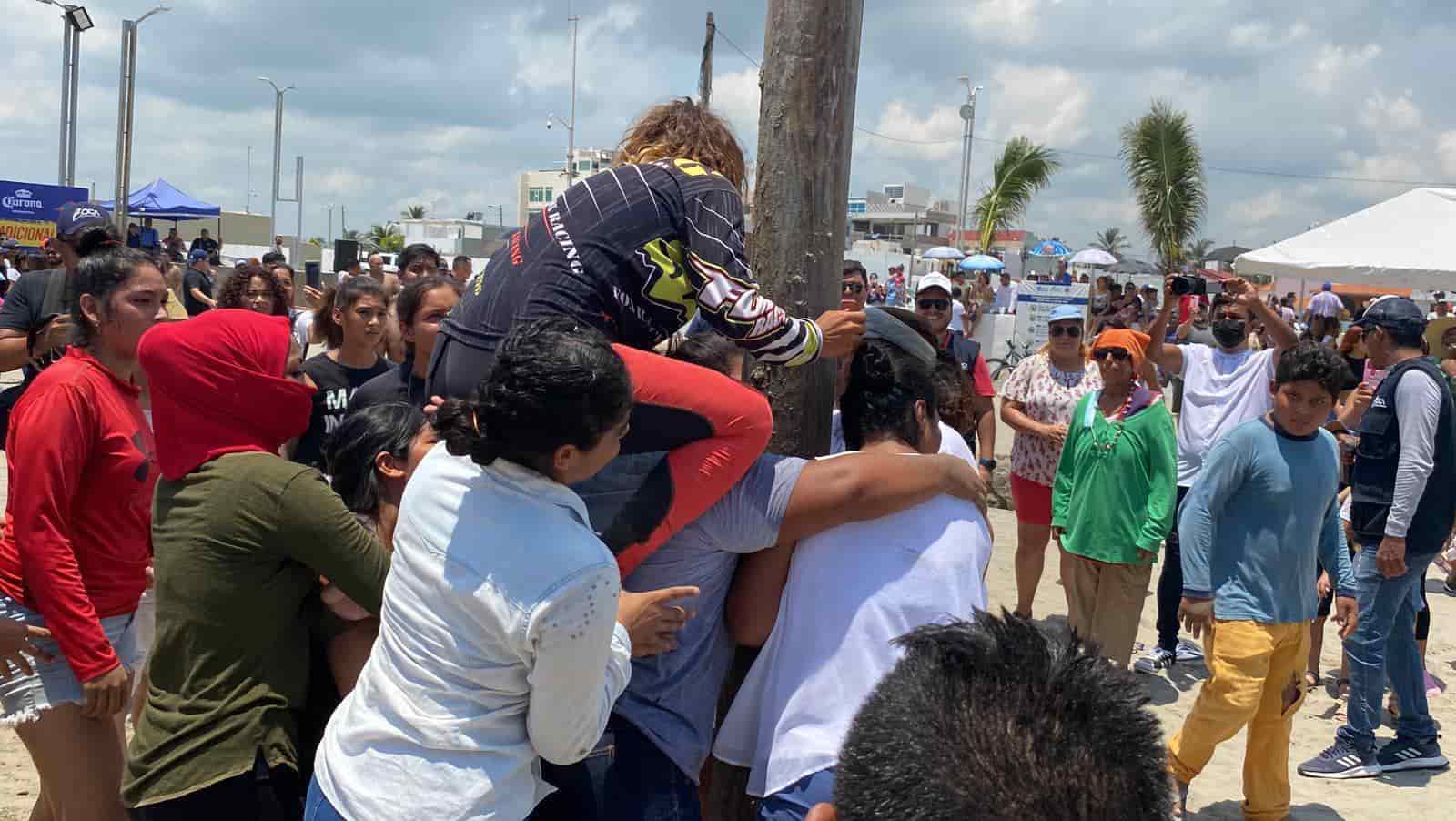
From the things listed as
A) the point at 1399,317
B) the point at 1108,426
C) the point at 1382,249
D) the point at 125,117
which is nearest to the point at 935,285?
the point at 1108,426

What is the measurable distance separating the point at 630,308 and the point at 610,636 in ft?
3.24

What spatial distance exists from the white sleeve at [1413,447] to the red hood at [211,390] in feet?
16.3

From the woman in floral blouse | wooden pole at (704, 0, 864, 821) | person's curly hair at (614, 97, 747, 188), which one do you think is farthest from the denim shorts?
the woman in floral blouse

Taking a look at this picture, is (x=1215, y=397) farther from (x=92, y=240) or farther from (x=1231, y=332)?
(x=92, y=240)

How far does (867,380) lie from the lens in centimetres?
244

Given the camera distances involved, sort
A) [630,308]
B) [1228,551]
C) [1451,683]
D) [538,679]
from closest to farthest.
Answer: [538,679] → [630,308] → [1228,551] → [1451,683]

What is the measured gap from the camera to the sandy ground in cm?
487

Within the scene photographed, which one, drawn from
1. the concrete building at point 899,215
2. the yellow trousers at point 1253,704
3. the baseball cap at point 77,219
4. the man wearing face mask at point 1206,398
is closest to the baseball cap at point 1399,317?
the man wearing face mask at point 1206,398

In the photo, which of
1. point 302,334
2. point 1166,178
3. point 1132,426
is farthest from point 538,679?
point 1166,178

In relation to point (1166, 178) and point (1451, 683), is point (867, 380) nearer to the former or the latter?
point (1451, 683)

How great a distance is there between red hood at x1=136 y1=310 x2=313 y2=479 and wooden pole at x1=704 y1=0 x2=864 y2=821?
3.95ft

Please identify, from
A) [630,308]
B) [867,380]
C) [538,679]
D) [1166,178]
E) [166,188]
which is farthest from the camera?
[166,188]

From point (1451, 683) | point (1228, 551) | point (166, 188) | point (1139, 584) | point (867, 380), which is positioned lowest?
point (1451, 683)

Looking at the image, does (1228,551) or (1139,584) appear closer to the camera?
(1228,551)
